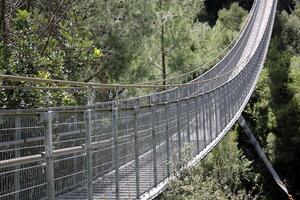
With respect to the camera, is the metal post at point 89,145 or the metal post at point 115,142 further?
the metal post at point 115,142

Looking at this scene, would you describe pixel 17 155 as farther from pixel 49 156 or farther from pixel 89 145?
pixel 89 145

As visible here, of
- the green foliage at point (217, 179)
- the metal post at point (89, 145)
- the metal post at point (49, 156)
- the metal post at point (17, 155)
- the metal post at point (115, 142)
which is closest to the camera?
the metal post at point (17, 155)

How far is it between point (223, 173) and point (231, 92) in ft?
6.16

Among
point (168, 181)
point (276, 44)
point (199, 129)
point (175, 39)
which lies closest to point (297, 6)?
point (276, 44)

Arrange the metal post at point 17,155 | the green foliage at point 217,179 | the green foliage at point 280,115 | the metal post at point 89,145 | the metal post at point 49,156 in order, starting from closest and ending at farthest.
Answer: the metal post at point 17,155 → the metal post at point 49,156 → the metal post at point 89,145 → the green foliage at point 217,179 → the green foliage at point 280,115

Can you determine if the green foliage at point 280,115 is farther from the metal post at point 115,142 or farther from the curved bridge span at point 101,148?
the metal post at point 115,142

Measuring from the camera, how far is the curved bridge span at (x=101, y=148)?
352cm

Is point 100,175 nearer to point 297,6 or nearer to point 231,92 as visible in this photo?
point 231,92

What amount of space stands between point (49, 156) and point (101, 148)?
1.09 meters

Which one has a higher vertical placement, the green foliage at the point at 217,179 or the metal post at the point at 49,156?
the metal post at the point at 49,156

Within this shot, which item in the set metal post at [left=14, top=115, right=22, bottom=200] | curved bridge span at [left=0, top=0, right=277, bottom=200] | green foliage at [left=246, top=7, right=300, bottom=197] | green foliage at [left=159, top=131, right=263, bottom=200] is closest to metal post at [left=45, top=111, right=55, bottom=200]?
curved bridge span at [left=0, top=0, right=277, bottom=200]

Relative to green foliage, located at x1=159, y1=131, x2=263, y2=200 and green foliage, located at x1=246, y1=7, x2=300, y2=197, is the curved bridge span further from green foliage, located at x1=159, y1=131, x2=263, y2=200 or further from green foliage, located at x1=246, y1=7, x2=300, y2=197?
green foliage, located at x1=246, y1=7, x2=300, y2=197

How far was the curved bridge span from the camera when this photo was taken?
352 centimetres

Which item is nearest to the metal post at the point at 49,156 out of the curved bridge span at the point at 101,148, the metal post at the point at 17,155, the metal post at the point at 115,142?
the curved bridge span at the point at 101,148
